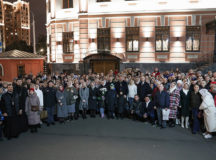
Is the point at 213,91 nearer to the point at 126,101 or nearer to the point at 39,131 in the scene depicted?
the point at 126,101

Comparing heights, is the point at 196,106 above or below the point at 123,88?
below

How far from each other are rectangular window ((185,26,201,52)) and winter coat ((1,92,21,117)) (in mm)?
15636

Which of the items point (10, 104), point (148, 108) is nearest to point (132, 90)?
point (148, 108)

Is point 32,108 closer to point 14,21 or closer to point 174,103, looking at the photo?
point 174,103

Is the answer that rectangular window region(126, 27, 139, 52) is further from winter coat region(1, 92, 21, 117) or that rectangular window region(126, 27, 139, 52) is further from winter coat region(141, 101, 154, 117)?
winter coat region(1, 92, 21, 117)

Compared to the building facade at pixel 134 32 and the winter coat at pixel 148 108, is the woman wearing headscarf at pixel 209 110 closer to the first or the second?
the winter coat at pixel 148 108

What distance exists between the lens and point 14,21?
391ft

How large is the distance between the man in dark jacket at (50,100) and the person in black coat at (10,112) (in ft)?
4.58

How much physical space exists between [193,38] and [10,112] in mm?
16501

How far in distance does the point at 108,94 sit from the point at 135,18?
36.4ft

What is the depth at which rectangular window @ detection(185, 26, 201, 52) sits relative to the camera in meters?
17.4

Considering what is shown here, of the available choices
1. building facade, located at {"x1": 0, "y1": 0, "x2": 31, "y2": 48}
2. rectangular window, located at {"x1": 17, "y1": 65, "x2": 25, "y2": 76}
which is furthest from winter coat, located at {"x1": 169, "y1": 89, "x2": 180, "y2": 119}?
building facade, located at {"x1": 0, "y1": 0, "x2": 31, "y2": 48}

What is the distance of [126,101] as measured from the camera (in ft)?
31.0

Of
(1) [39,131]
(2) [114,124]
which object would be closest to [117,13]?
(2) [114,124]
